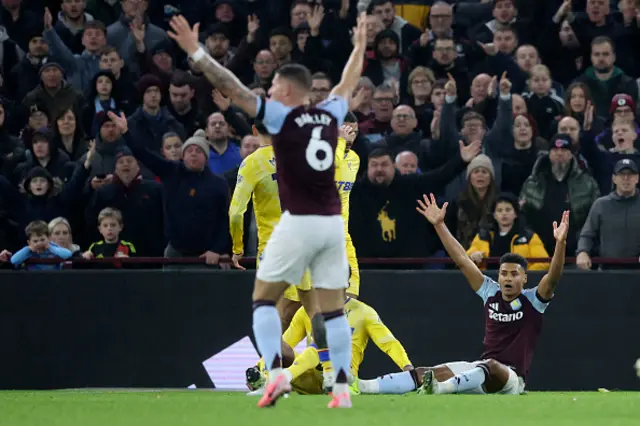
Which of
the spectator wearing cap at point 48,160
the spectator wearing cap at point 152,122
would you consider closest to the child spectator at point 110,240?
the spectator wearing cap at point 48,160

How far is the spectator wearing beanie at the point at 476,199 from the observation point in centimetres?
1429

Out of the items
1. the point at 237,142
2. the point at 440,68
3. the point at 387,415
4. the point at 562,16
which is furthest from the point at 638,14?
the point at 387,415

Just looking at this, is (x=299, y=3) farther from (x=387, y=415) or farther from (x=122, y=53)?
(x=387, y=415)

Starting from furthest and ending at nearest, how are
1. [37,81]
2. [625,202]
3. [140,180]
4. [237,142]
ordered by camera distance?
[37,81] → [237,142] → [140,180] → [625,202]

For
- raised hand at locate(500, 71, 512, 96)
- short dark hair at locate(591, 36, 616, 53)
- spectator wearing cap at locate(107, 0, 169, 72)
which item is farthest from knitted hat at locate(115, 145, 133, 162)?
short dark hair at locate(591, 36, 616, 53)

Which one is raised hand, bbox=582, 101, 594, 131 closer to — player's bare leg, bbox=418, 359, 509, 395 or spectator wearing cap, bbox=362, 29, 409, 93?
spectator wearing cap, bbox=362, 29, 409, 93

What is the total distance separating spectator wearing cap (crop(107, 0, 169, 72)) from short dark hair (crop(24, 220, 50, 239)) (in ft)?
13.4

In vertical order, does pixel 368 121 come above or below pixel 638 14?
below

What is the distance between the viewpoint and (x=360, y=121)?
53.5 feet

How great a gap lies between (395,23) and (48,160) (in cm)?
534

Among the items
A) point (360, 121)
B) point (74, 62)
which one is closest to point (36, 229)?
point (74, 62)

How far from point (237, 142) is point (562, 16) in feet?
16.5

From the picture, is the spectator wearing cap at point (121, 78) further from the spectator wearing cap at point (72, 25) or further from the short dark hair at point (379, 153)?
the short dark hair at point (379, 153)

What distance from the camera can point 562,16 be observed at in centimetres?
1775
